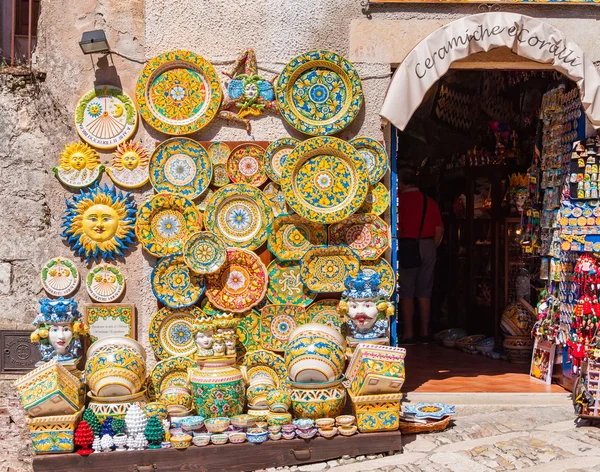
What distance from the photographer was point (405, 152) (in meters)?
7.86

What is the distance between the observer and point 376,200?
5289mm

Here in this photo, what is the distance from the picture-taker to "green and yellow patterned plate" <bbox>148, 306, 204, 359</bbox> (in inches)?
205

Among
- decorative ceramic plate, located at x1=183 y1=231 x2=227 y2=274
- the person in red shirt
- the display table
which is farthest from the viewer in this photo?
the person in red shirt

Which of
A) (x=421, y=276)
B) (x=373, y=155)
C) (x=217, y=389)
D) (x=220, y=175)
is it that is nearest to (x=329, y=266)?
(x=373, y=155)

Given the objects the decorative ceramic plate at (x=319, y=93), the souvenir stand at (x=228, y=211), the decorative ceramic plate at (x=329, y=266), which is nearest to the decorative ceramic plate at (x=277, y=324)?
the souvenir stand at (x=228, y=211)

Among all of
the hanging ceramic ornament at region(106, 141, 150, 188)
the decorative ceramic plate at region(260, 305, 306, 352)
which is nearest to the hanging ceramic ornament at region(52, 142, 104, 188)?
the hanging ceramic ornament at region(106, 141, 150, 188)

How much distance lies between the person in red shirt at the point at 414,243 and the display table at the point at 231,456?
121 inches

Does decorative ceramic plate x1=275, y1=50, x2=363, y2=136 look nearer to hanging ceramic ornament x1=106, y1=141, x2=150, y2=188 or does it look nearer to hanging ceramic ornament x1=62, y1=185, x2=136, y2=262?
hanging ceramic ornament x1=106, y1=141, x2=150, y2=188

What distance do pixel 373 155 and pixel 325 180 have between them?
0.42 meters

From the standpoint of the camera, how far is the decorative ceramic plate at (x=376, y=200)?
5281 millimetres

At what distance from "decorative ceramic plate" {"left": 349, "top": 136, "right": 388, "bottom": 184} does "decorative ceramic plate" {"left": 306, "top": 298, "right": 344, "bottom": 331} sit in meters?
0.97

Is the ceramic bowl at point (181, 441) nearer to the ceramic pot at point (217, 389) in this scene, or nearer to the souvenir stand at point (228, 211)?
the ceramic pot at point (217, 389)

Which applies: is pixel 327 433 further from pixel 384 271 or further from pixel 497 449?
pixel 384 271

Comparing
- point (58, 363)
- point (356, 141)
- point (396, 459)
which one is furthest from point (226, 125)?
point (396, 459)
